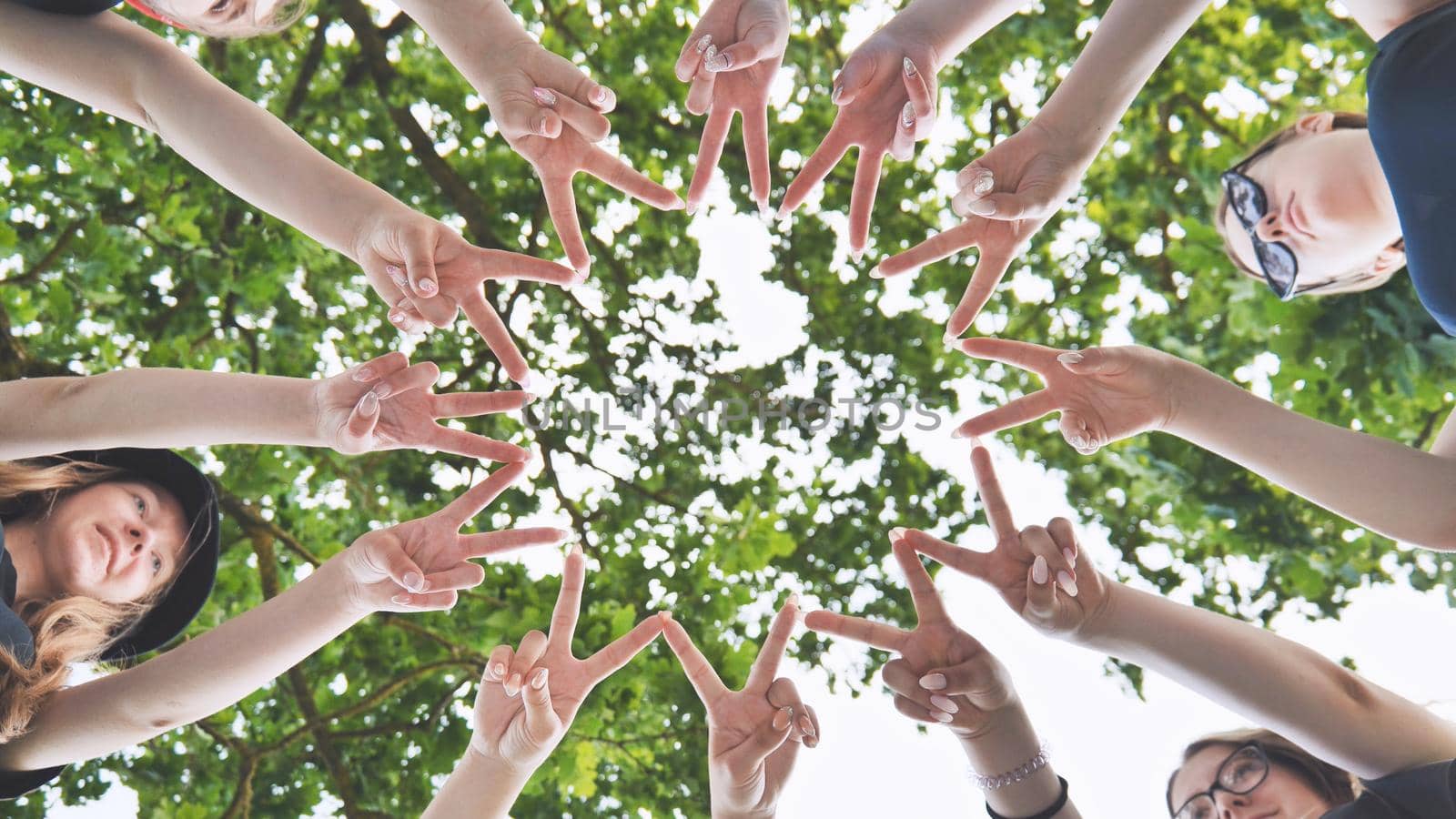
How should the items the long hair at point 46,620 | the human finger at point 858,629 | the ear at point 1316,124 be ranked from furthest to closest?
the ear at point 1316,124
the human finger at point 858,629
the long hair at point 46,620

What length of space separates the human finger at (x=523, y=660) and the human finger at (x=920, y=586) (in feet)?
4.19

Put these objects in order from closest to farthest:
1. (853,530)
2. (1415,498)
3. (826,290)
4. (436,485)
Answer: (1415,498) → (436,485) → (853,530) → (826,290)

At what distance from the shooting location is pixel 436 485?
510cm

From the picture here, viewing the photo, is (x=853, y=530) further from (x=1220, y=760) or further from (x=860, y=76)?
(x=860, y=76)

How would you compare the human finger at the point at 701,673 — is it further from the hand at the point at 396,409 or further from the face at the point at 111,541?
the face at the point at 111,541

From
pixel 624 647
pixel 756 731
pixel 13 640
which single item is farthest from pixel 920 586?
pixel 13 640

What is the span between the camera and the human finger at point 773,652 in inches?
120

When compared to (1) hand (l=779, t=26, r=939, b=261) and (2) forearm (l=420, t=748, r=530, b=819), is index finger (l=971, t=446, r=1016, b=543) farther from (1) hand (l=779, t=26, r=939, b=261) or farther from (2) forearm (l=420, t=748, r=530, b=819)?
(2) forearm (l=420, t=748, r=530, b=819)

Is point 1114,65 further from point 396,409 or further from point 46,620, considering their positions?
point 46,620

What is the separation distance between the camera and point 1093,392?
9.52ft

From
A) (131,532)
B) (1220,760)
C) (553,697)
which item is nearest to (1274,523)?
(1220,760)

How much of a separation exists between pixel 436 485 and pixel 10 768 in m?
2.45

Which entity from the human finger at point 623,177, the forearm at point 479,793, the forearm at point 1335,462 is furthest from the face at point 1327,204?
the forearm at point 479,793

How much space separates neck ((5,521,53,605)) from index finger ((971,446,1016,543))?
10.0ft
